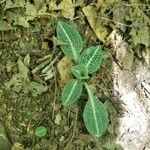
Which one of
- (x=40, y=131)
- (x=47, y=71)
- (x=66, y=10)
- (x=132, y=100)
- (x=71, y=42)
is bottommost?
(x=40, y=131)

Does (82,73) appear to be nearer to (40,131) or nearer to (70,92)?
(70,92)

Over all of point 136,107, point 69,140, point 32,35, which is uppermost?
point 32,35

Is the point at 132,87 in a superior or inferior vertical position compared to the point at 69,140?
superior

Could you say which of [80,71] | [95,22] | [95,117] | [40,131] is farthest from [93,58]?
[40,131]

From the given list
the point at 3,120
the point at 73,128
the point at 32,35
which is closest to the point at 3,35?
the point at 32,35

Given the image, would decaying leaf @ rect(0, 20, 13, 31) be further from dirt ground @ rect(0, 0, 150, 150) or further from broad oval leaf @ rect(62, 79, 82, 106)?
broad oval leaf @ rect(62, 79, 82, 106)

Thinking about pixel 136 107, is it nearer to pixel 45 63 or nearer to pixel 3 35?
pixel 45 63

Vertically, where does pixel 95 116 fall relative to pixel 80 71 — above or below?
below

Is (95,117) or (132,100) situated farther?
(132,100)
